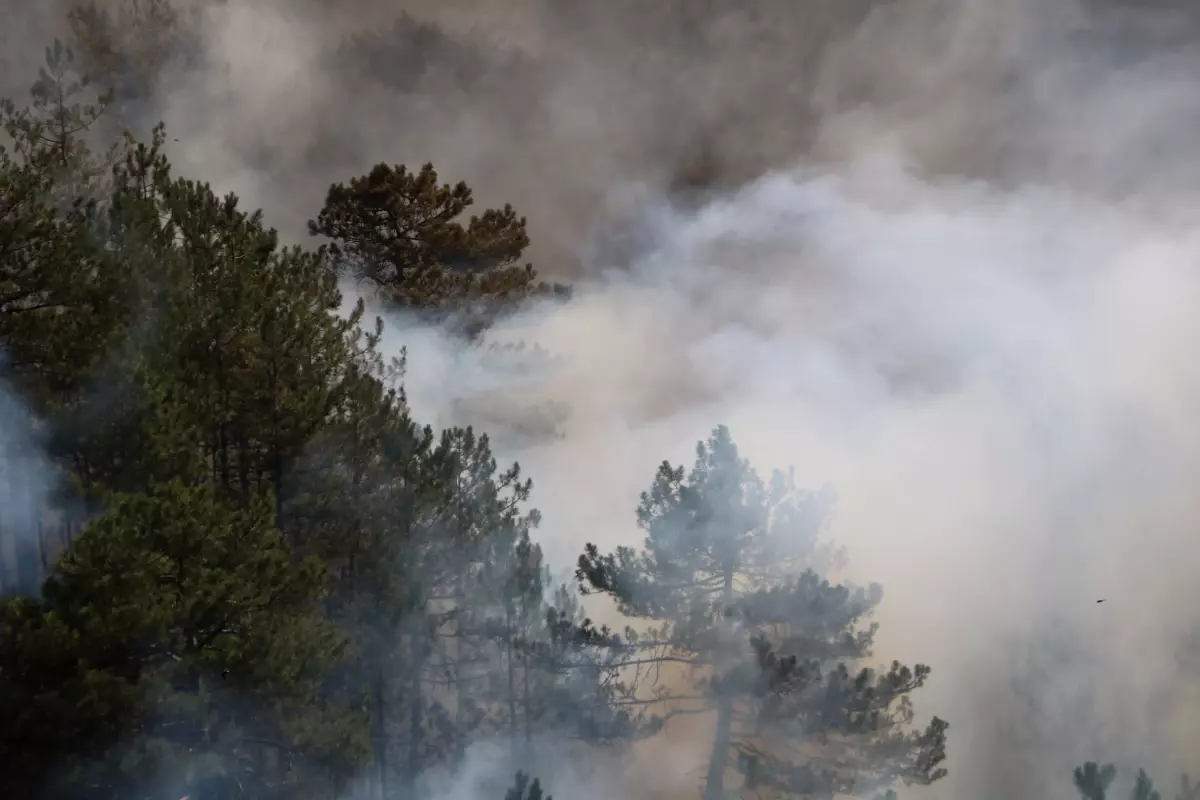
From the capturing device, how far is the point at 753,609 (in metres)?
13.8

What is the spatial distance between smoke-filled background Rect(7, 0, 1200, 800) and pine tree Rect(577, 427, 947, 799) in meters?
6.72

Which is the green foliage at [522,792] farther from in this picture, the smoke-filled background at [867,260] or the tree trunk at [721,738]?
the smoke-filled background at [867,260]

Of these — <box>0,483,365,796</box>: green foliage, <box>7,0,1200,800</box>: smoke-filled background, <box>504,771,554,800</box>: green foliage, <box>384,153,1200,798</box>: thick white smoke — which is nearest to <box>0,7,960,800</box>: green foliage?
<box>0,483,365,796</box>: green foliage

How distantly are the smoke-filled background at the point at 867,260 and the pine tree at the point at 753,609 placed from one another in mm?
6722

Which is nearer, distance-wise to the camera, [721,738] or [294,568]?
[294,568]

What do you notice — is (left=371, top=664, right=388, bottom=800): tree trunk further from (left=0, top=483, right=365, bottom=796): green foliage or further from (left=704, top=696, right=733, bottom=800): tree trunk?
(left=704, top=696, right=733, bottom=800): tree trunk

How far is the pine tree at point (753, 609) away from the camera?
525 inches

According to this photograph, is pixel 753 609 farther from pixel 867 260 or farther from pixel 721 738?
pixel 867 260

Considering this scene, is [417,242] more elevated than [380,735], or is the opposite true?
[417,242]

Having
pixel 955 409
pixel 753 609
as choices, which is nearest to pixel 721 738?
pixel 753 609

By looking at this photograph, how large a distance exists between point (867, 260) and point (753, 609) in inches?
610

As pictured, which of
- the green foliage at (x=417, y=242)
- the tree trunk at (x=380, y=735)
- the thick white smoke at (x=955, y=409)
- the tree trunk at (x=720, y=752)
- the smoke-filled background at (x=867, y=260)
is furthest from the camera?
the smoke-filled background at (x=867, y=260)

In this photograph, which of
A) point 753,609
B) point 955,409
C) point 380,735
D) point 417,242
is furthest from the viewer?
point 955,409

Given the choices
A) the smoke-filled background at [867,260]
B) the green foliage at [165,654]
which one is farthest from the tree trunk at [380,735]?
the smoke-filled background at [867,260]
